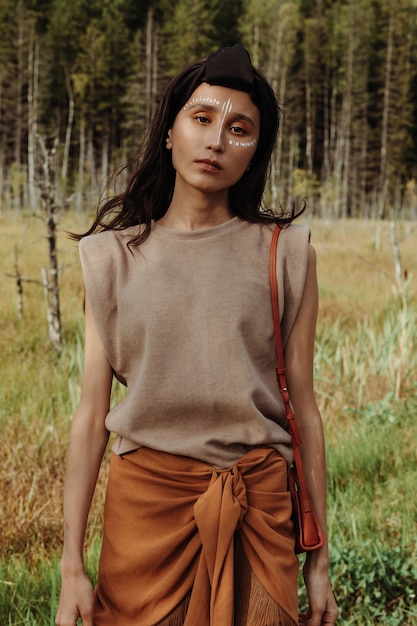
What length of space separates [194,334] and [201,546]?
14.0 inches

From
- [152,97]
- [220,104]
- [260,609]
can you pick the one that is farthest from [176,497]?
[152,97]

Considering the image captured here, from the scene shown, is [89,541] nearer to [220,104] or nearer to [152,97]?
[220,104]

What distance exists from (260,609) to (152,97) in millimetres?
29678

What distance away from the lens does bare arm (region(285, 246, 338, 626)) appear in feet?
4.29

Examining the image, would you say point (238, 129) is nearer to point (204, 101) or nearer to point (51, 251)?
point (204, 101)

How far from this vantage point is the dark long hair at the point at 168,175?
1360 mm

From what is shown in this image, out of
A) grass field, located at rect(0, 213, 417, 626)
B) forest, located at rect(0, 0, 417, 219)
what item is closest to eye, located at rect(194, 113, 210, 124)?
grass field, located at rect(0, 213, 417, 626)

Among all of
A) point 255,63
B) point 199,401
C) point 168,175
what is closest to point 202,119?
point 168,175

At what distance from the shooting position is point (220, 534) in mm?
1152

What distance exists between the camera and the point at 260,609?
1.17m

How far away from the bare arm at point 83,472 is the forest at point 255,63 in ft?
89.4

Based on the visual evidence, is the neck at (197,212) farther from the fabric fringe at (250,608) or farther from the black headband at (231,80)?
the fabric fringe at (250,608)

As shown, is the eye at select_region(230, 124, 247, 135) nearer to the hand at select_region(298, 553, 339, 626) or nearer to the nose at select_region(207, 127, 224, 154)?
the nose at select_region(207, 127, 224, 154)

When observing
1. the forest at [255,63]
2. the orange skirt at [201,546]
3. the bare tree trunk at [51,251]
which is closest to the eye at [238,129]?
the orange skirt at [201,546]
